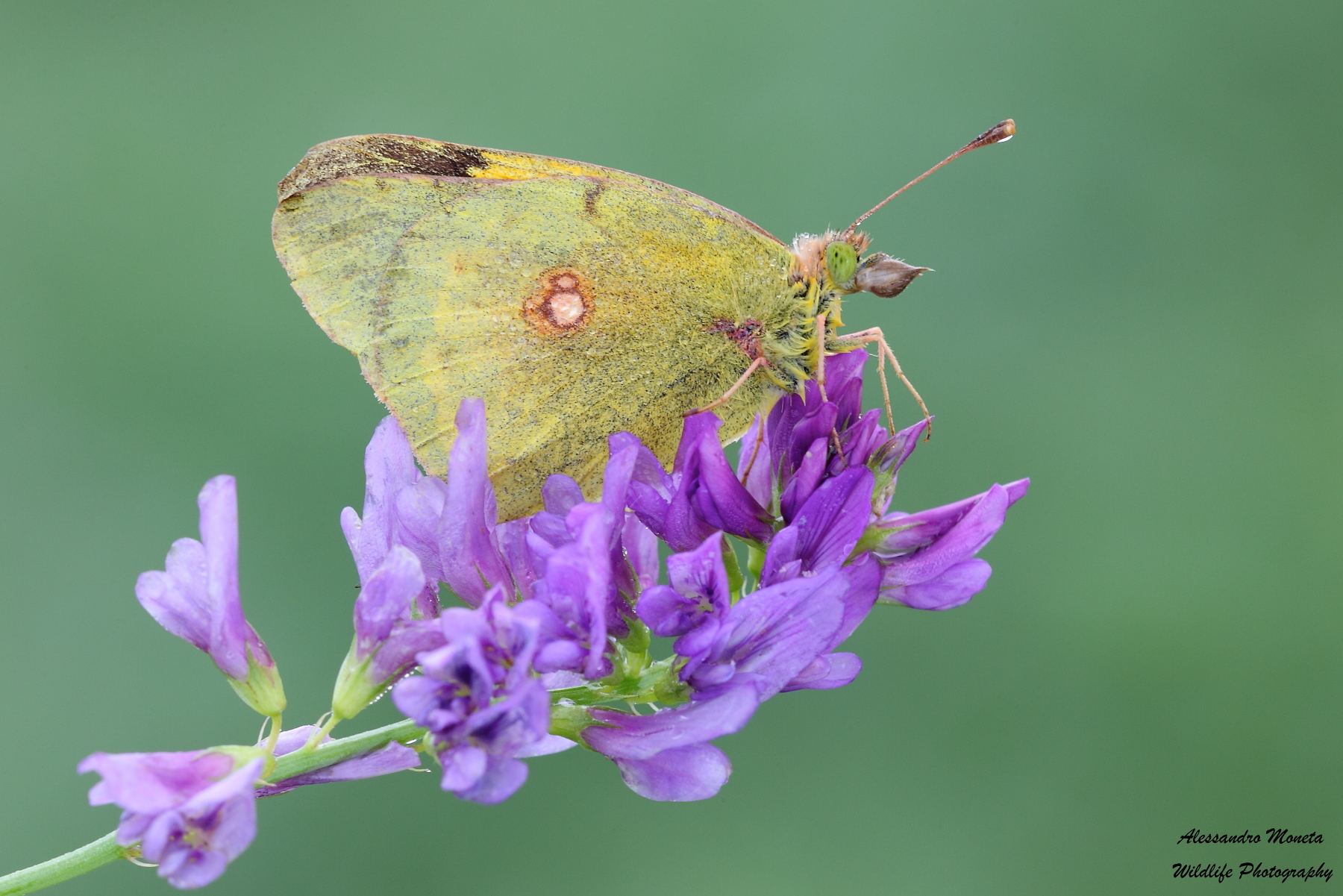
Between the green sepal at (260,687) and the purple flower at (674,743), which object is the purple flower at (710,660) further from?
the green sepal at (260,687)

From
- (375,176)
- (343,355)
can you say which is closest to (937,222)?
(343,355)

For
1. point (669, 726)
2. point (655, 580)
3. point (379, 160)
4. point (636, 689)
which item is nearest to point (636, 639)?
point (636, 689)

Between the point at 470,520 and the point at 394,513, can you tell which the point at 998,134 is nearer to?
the point at 470,520

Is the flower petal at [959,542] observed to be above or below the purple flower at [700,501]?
below

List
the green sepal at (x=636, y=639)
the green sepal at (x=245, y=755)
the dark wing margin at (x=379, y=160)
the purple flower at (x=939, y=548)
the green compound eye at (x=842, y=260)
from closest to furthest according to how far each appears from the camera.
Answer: the green sepal at (x=245, y=755)
the green sepal at (x=636, y=639)
the purple flower at (x=939, y=548)
the dark wing margin at (x=379, y=160)
the green compound eye at (x=842, y=260)

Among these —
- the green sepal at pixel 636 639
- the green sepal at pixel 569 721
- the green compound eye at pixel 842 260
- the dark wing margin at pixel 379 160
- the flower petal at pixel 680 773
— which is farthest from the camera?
the green compound eye at pixel 842 260

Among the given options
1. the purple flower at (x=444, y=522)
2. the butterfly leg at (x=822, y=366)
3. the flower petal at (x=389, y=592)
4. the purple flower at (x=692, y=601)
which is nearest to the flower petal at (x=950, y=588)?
the butterfly leg at (x=822, y=366)
